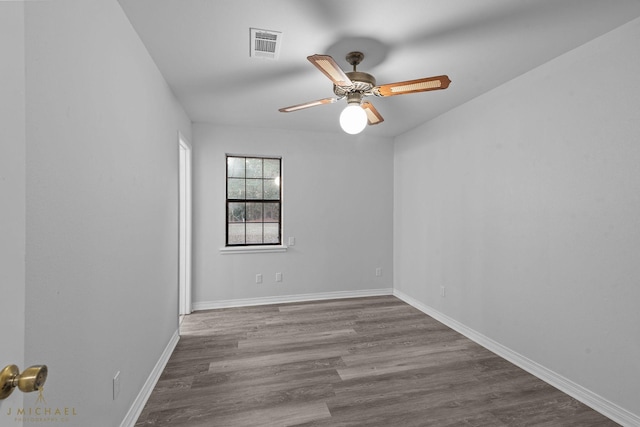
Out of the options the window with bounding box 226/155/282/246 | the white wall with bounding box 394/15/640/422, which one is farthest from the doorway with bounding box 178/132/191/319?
the white wall with bounding box 394/15/640/422

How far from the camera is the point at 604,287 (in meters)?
1.99

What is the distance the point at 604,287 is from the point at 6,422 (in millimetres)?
2914

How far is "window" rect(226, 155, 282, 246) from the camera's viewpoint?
424cm

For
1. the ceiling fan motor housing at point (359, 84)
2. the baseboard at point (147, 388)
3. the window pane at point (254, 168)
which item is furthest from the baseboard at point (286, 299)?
the ceiling fan motor housing at point (359, 84)

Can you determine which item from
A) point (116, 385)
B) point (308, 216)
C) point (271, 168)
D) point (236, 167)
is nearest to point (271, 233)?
point (308, 216)

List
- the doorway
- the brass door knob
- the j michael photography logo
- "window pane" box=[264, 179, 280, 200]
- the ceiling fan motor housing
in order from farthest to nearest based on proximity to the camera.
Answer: "window pane" box=[264, 179, 280, 200]
the doorway
the ceiling fan motor housing
the j michael photography logo
the brass door knob

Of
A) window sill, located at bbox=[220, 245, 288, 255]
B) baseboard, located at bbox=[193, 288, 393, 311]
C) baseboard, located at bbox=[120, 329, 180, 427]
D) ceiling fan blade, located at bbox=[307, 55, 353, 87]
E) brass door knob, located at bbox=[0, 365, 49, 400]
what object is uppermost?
ceiling fan blade, located at bbox=[307, 55, 353, 87]

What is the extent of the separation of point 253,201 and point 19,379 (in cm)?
374

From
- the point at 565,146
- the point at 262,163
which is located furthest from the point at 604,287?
the point at 262,163

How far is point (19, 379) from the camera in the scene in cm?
62

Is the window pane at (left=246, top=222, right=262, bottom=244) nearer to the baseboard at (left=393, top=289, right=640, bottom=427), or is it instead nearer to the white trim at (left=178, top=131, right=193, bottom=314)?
the white trim at (left=178, top=131, right=193, bottom=314)

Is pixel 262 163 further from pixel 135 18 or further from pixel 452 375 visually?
pixel 452 375

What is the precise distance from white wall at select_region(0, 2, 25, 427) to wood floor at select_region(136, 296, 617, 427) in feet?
5.36

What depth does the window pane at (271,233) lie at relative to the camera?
4.38 m
